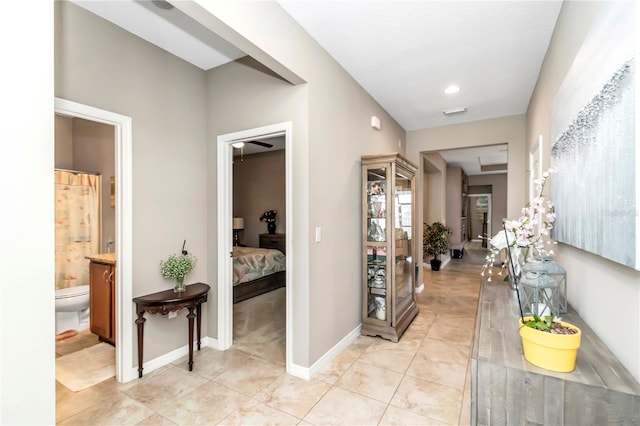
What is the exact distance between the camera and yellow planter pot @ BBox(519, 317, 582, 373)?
104 cm

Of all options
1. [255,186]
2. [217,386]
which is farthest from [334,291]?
[255,186]

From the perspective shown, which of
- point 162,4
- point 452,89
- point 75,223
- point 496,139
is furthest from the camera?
point 496,139

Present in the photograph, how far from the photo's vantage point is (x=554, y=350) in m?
1.06

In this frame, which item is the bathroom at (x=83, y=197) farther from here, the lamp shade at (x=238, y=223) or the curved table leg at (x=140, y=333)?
the lamp shade at (x=238, y=223)

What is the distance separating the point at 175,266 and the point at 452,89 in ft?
11.3

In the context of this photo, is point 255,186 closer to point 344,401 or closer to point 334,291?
point 334,291

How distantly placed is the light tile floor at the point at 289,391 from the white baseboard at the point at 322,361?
0.16 ft

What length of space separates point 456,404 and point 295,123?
2.41 metres

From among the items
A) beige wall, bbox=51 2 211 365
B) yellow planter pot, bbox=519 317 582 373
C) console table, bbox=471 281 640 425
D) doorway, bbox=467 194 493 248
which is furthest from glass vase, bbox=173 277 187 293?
doorway, bbox=467 194 493 248

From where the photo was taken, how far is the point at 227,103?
2941 millimetres

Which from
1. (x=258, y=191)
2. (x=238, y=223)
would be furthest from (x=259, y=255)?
(x=258, y=191)

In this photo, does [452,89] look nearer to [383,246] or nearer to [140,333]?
[383,246]

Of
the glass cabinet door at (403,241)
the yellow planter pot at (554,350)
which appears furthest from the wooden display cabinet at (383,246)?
the yellow planter pot at (554,350)

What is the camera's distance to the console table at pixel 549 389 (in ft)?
3.13
